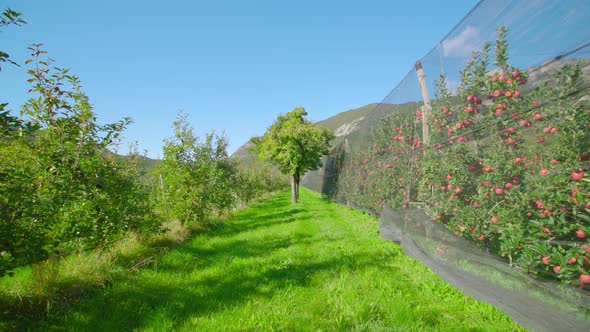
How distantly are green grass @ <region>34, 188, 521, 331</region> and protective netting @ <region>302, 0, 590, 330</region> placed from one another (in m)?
0.35

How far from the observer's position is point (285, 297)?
2.82 metres

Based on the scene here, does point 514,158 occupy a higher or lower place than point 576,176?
higher

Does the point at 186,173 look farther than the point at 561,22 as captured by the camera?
Yes

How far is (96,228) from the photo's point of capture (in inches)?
133

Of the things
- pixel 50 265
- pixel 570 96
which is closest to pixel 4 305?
pixel 50 265

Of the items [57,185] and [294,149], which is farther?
[294,149]

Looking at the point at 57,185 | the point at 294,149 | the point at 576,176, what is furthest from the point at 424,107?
the point at 294,149

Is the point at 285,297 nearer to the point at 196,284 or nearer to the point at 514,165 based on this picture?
the point at 196,284

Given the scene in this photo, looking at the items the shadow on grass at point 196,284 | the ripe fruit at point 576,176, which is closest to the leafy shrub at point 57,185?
the shadow on grass at point 196,284

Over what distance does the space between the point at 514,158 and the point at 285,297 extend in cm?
269

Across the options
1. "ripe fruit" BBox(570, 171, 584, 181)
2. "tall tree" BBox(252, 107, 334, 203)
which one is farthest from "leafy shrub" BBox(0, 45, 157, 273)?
"tall tree" BBox(252, 107, 334, 203)

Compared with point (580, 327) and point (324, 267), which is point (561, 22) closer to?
point (580, 327)

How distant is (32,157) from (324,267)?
12.6 ft

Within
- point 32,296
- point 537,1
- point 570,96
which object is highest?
point 537,1
